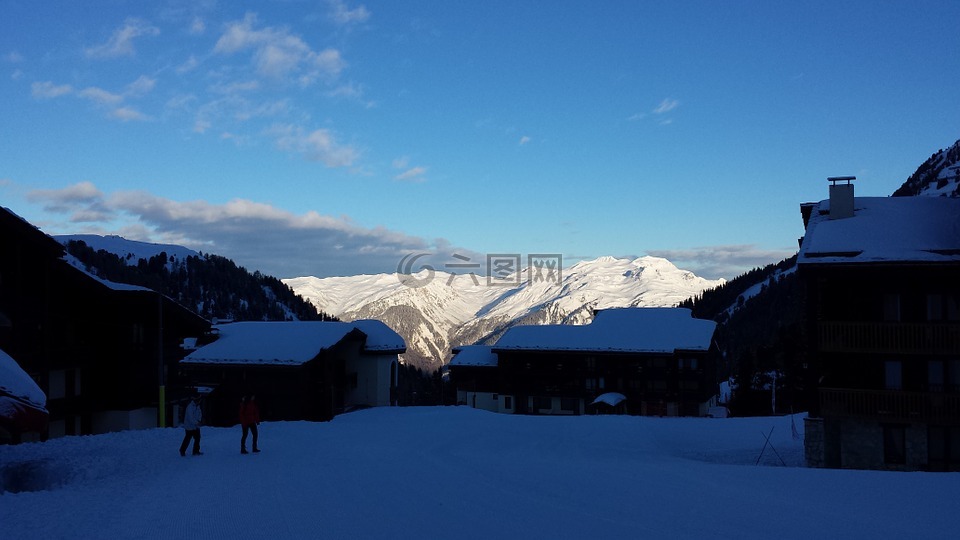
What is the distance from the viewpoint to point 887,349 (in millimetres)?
25750

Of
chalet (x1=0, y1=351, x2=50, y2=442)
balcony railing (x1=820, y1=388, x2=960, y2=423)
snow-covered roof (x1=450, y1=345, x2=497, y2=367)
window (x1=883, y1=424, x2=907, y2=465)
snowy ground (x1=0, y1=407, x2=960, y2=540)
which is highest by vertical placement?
chalet (x1=0, y1=351, x2=50, y2=442)

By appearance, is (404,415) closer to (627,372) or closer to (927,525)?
(927,525)

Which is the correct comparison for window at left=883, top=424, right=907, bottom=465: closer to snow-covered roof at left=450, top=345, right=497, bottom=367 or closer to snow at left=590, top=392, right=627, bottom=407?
snow at left=590, top=392, right=627, bottom=407

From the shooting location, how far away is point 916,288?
26.1m

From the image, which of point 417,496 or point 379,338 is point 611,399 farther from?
point 417,496

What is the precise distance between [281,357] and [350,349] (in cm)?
883

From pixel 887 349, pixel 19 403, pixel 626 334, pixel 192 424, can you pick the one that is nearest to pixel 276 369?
pixel 192 424

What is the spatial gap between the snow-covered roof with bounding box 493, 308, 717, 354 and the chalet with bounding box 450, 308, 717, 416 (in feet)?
0.32

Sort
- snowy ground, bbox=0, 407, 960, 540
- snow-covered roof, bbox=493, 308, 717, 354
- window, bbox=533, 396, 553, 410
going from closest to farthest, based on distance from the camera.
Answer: snowy ground, bbox=0, 407, 960, 540, snow-covered roof, bbox=493, 308, 717, 354, window, bbox=533, 396, 553, 410

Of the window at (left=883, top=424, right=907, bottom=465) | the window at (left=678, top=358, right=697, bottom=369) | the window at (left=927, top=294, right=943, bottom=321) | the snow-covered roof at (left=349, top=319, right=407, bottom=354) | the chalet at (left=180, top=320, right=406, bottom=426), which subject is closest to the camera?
the window at (left=883, top=424, right=907, bottom=465)

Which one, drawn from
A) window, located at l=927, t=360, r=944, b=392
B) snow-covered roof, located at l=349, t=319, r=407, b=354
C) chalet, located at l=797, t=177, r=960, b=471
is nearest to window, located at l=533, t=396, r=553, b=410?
snow-covered roof, located at l=349, t=319, r=407, b=354

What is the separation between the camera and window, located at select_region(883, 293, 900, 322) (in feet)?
86.7

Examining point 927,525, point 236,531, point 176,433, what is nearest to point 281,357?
point 176,433

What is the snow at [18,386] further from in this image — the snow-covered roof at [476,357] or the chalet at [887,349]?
the snow-covered roof at [476,357]
